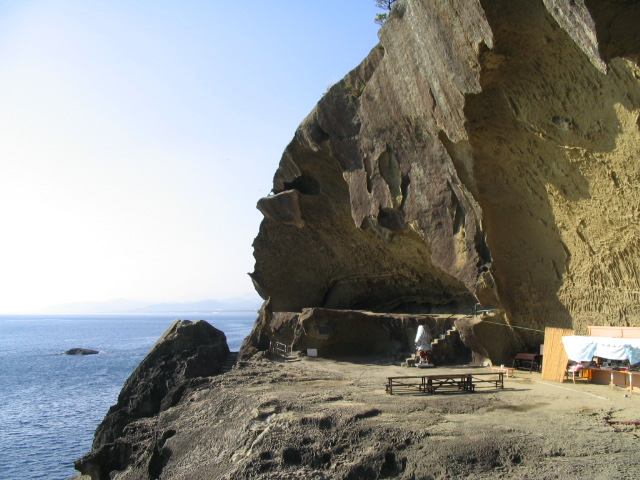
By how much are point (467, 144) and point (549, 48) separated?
546 cm

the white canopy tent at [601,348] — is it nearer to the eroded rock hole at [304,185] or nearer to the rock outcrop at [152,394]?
the rock outcrop at [152,394]

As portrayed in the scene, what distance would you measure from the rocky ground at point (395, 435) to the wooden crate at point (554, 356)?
1.91 ft

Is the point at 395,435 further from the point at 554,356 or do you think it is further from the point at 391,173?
the point at 391,173

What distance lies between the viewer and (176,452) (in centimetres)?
1917

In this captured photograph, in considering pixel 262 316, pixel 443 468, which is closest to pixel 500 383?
pixel 443 468

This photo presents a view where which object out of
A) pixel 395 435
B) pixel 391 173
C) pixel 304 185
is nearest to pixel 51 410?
pixel 304 185

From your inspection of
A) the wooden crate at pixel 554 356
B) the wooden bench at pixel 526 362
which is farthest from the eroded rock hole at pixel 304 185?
the wooden crate at pixel 554 356

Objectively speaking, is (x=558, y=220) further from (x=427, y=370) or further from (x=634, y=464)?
(x=634, y=464)

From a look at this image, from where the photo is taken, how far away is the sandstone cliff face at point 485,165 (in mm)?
15484

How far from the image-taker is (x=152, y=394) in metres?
27.4

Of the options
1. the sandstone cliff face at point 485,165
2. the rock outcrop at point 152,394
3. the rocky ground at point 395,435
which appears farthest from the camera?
the rock outcrop at point 152,394

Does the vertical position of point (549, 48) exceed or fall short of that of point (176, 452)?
it exceeds it

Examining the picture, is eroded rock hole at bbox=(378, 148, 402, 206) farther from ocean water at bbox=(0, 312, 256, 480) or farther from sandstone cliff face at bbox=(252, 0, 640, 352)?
ocean water at bbox=(0, 312, 256, 480)

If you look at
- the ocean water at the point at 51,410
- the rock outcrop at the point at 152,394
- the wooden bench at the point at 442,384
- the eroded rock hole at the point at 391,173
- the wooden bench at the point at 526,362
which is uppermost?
the eroded rock hole at the point at 391,173
